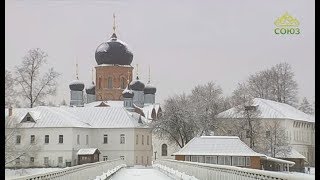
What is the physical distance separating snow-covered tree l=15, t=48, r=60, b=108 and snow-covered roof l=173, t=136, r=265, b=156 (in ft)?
39.6

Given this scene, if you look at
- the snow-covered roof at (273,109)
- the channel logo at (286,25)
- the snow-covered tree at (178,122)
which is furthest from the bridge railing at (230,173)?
the snow-covered tree at (178,122)

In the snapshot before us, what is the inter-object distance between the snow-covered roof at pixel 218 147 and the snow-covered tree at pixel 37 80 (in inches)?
475

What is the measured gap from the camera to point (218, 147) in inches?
867

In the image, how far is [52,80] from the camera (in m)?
10.1

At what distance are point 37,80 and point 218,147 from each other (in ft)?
44.7

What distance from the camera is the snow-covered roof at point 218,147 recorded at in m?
21.5

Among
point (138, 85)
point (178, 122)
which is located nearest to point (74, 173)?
point (178, 122)

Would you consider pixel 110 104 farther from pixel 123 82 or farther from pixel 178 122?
pixel 178 122

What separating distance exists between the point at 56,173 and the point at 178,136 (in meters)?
24.4

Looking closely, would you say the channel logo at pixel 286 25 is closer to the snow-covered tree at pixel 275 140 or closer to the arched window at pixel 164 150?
the snow-covered tree at pixel 275 140

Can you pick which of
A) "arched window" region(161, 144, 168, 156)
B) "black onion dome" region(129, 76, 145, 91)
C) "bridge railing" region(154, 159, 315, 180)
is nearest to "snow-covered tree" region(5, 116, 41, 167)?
"bridge railing" region(154, 159, 315, 180)

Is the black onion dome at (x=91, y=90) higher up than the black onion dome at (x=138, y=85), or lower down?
lower down

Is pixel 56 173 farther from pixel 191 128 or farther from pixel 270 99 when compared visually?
pixel 191 128
